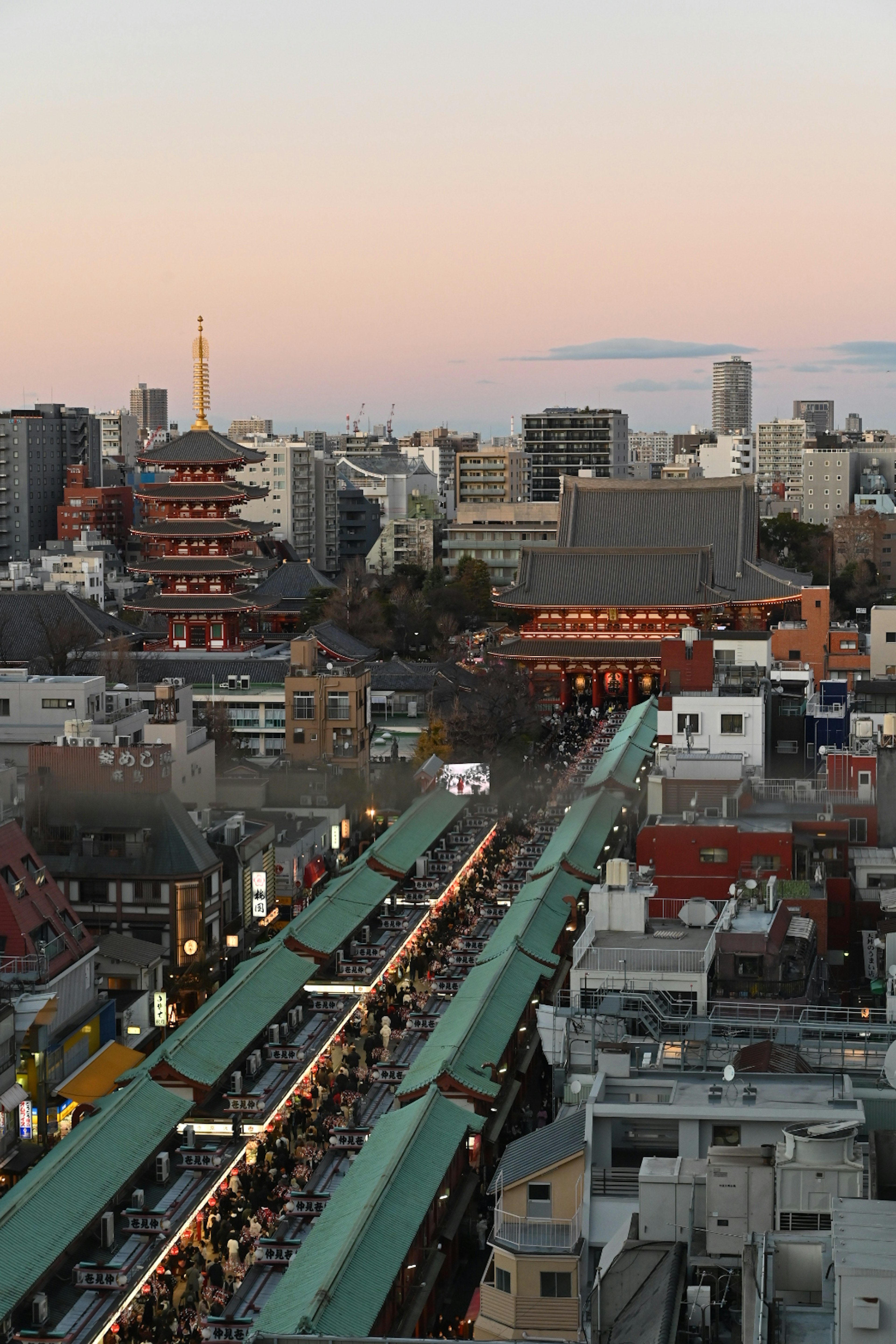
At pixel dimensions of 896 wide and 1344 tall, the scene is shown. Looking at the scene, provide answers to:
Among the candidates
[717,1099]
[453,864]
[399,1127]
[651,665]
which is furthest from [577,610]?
[717,1099]

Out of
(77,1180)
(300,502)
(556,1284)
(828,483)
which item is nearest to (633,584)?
(300,502)

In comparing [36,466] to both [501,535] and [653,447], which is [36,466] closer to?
[501,535]

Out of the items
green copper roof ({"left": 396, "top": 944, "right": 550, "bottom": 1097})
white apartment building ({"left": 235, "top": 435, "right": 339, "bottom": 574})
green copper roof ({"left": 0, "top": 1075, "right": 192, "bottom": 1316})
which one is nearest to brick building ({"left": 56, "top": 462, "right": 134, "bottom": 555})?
white apartment building ({"left": 235, "top": 435, "right": 339, "bottom": 574})

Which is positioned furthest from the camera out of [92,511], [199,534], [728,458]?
[728,458]

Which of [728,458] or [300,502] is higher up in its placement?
[728,458]

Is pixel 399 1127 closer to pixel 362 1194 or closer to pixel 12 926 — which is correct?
pixel 362 1194

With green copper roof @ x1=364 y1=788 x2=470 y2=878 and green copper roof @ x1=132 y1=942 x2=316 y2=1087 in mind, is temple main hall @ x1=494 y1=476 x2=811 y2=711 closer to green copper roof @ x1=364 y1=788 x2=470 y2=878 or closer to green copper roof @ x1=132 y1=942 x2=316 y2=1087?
green copper roof @ x1=364 y1=788 x2=470 y2=878
